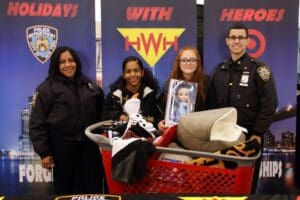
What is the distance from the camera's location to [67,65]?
3.11 m

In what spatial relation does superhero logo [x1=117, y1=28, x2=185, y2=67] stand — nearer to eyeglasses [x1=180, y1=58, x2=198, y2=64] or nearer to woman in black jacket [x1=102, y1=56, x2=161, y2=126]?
woman in black jacket [x1=102, y1=56, x2=161, y2=126]

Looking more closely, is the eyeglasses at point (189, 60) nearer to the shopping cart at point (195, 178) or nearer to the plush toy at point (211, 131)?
the plush toy at point (211, 131)

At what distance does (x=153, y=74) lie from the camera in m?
3.38

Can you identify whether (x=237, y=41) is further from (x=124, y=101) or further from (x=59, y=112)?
(x=59, y=112)

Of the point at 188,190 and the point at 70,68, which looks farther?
the point at 70,68

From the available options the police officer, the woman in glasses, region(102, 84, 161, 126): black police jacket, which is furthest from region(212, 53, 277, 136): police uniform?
region(102, 84, 161, 126): black police jacket

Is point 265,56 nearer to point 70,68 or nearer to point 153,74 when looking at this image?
point 153,74

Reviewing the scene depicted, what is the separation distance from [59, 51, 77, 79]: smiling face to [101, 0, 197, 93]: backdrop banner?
0.33 m

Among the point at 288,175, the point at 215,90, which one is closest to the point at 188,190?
the point at 288,175

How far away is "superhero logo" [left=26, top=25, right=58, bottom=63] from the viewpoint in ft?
11.0

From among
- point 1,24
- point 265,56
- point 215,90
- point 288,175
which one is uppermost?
point 1,24

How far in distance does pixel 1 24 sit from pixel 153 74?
1.24 metres

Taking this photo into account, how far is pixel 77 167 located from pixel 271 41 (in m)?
1.81

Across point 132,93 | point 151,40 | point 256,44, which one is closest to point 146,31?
point 151,40
